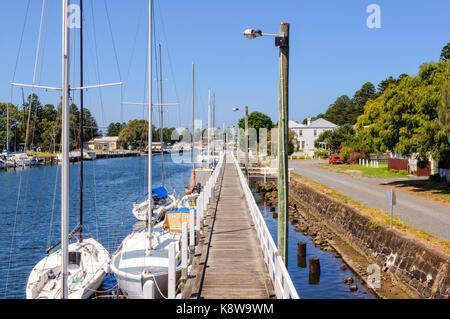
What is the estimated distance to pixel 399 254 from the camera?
57.8 feet

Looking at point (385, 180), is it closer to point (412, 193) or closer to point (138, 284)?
point (412, 193)

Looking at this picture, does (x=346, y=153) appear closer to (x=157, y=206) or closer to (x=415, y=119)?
(x=415, y=119)

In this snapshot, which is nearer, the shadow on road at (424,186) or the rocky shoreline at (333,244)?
the rocky shoreline at (333,244)

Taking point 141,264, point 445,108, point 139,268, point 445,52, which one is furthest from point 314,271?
point 445,52

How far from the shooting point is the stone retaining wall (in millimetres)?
14422

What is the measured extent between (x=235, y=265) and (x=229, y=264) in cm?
24

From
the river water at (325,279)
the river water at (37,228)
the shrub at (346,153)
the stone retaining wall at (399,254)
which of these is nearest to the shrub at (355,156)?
the shrub at (346,153)

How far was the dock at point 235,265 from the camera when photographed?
11484 millimetres

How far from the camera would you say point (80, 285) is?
16.8 metres

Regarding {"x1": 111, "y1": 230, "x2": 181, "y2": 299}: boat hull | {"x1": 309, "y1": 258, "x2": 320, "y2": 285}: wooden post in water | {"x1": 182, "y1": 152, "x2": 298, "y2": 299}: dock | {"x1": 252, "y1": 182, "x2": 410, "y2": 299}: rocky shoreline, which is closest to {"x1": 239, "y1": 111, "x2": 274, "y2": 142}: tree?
{"x1": 252, "y1": 182, "x2": 410, "y2": 299}: rocky shoreline

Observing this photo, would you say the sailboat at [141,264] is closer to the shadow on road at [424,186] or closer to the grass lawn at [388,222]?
the grass lawn at [388,222]
